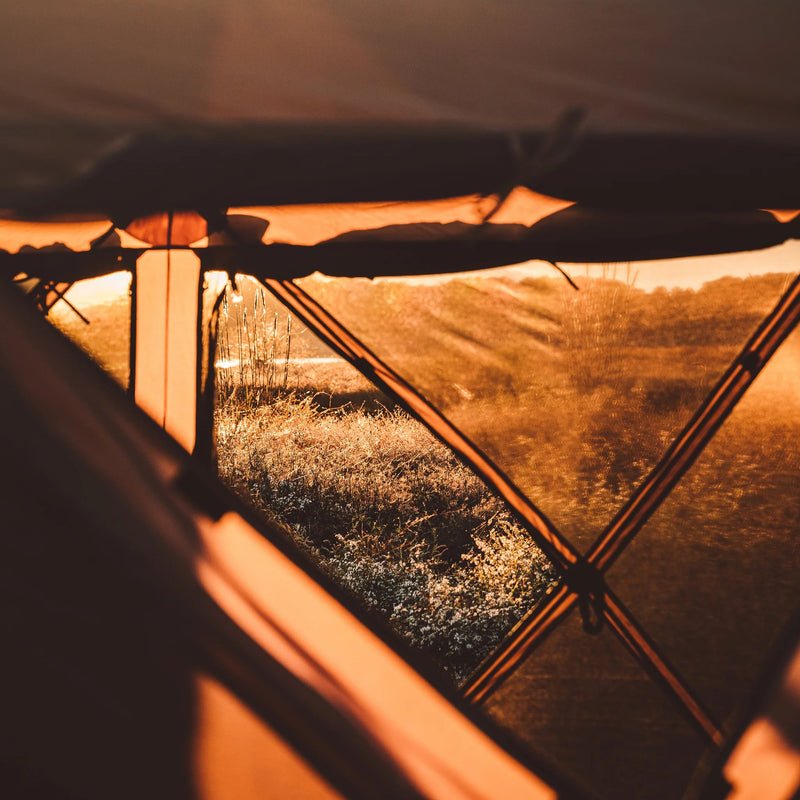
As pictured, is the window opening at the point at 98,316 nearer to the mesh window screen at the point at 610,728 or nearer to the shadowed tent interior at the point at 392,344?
the shadowed tent interior at the point at 392,344

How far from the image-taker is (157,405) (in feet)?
3.88

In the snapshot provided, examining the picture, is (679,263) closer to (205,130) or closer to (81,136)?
(205,130)

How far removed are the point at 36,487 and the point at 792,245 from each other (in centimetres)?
148

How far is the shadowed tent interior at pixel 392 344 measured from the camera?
3.51 ft

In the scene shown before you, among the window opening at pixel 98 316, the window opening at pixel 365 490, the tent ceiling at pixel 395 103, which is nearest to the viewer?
the tent ceiling at pixel 395 103

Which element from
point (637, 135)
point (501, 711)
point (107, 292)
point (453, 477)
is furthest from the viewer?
point (453, 477)

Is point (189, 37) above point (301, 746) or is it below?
above

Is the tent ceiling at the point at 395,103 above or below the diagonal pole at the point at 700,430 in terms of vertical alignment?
above

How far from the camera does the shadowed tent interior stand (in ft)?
3.51

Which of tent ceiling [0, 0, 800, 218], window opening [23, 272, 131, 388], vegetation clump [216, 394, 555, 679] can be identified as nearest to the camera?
tent ceiling [0, 0, 800, 218]

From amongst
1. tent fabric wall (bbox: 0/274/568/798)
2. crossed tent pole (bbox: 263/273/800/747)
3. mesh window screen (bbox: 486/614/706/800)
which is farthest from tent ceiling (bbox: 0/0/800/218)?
mesh window screen (bbox: 486/614/706/800)

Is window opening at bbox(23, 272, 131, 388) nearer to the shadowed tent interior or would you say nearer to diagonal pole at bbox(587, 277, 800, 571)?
the shadowed tent interior

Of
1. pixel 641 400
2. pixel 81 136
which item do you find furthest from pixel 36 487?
pixel 641 400

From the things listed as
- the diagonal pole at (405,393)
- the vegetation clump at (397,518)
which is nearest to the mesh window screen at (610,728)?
the diagonal pole at (405,393)
